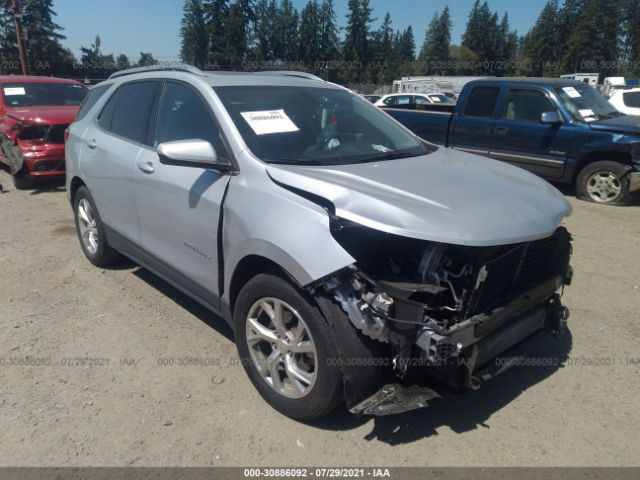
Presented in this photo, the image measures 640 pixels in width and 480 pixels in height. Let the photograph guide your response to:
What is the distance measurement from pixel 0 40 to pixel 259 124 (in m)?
69.2

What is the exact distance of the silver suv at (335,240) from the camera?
2.33 metres

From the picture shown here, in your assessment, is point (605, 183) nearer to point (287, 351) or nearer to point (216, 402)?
point (287, 351)

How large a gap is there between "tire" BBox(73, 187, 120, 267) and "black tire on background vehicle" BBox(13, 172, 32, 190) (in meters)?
4.06

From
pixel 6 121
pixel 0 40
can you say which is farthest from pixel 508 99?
pixel 0 40

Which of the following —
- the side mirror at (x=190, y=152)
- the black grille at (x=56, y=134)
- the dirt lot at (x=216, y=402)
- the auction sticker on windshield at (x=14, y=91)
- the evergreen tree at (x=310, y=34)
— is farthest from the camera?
the evergreen tree at (x=310, y=34)

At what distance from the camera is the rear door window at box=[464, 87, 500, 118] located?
28.4 feet

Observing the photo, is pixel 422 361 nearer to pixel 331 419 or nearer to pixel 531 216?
pixel 331 419

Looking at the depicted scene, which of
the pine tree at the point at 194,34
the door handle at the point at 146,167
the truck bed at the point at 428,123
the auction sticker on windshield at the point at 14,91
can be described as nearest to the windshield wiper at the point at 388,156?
the door handle at the point at 146,167

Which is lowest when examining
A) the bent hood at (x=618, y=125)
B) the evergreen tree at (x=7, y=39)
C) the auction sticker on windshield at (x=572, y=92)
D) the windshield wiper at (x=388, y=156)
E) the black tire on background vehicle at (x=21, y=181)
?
the black tire on background vehicle at (x=21, y=181)

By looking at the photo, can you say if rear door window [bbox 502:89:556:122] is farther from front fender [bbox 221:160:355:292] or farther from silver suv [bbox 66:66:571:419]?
front fender [bbox 221:160:355:292]

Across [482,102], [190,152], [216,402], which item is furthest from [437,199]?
[482,102]

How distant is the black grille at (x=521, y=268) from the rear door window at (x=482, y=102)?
6321 millimetres

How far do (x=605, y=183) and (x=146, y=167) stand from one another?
6.88 meters

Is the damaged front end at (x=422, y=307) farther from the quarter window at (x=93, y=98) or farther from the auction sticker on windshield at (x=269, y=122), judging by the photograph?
the quarter window at (x=93, y=98)
